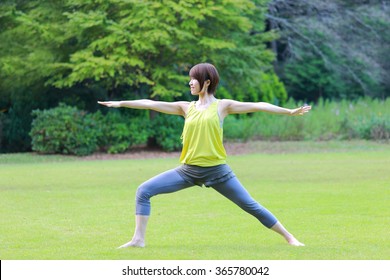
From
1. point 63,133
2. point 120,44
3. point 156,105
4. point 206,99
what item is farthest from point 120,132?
point 206,99

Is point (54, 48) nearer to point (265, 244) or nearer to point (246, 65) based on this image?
point (246, 65)

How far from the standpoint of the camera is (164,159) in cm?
2650

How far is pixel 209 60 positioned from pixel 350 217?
17630 mm

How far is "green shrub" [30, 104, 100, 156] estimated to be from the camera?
27.7m

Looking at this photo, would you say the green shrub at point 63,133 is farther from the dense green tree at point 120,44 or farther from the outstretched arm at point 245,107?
the outstretched arm at point 245,107

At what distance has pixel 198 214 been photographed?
1327 centimetres

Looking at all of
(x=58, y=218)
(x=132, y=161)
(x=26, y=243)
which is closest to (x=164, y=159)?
(x=132, y=161)

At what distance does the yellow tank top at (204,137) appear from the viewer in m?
9.32

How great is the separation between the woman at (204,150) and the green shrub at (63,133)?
18330mm

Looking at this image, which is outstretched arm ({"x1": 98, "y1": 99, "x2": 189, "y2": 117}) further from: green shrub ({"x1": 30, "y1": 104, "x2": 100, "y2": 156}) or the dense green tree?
green shrub ({"x1": 30, "y1": 104, "x2": 100, "y2": 156})

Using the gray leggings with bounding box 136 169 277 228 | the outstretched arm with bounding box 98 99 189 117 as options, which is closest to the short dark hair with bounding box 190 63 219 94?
the outstretched arm with bounding box 98 99 189 117

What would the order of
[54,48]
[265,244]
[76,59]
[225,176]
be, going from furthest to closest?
[54,48] < [76,59] < [265,244] < [225,176]

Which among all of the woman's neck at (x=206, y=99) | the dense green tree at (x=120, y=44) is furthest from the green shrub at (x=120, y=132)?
the woman's neck at (x=206, y=99)

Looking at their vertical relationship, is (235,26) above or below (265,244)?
above
